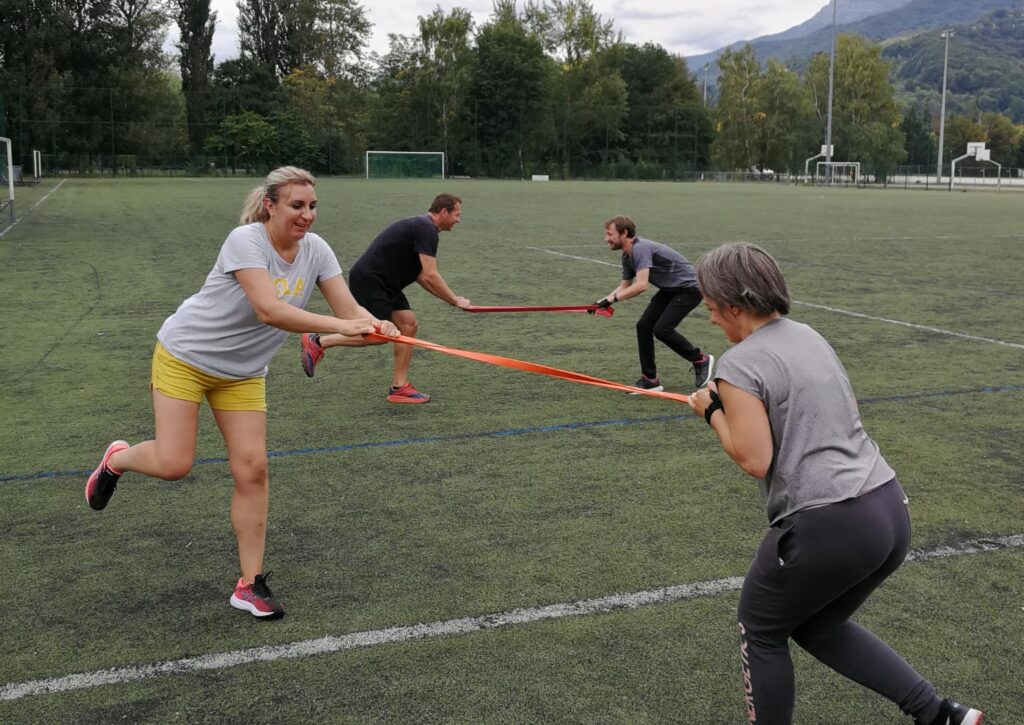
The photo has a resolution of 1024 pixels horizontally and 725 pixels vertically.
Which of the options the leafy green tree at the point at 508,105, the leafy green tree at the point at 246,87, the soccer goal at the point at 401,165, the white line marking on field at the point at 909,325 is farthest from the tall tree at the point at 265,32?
the white line marking on field at the point at 909,325

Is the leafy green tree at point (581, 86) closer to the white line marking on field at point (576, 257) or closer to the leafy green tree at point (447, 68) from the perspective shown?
the leafy green tree at point (447, 68)

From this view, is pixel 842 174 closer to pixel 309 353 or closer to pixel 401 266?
pixel 401 266

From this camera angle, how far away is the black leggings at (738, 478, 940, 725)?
263 cm

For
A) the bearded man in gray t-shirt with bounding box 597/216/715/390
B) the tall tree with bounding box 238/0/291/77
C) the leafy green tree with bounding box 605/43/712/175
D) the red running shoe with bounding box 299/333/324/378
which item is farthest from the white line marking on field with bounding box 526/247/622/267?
the tall tree with bounding box 238/0/291/77

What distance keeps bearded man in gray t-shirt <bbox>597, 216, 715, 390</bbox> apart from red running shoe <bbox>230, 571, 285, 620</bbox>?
4.64 metres

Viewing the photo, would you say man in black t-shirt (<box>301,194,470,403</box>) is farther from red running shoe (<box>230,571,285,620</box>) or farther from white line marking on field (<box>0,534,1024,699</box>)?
white line marking on field (<box>0,534,1024,699</box>)

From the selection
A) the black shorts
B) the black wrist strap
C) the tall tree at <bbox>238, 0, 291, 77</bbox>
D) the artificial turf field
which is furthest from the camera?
the tall tree at <bbox>238, 0, 291, 77</bbox>

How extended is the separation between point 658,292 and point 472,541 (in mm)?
3808

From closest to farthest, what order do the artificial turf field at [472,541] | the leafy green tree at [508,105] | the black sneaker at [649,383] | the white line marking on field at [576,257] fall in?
the artificial turf field at [472,541], the black sneaker at [649,383], the white line marking on field at [576,257], the leafy green tree at [508,105]

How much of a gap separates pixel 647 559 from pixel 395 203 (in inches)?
1238

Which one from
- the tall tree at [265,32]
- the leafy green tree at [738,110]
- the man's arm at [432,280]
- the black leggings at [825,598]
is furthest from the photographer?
the leafy green tree at [738,110]

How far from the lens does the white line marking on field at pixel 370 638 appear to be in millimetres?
3590

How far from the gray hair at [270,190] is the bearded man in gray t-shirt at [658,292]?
437 cm

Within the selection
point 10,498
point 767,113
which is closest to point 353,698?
point 10,498
